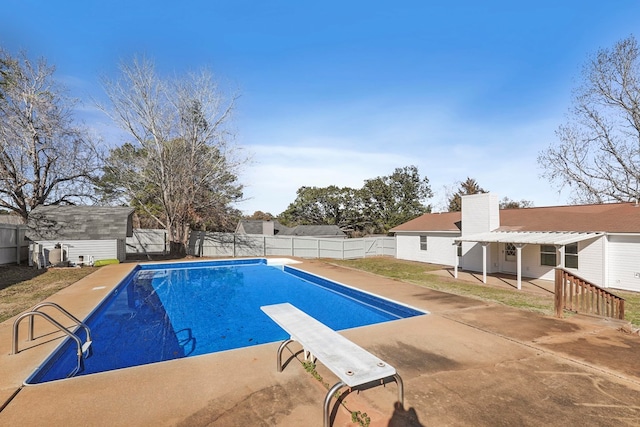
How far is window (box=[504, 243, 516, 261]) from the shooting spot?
49.6ft

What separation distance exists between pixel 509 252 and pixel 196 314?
14566 millimetres

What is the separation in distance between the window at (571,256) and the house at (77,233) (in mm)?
22129

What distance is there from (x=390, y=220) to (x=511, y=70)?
25.0m

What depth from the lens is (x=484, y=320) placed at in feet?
23.1

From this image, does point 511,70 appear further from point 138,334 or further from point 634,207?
point 138,334

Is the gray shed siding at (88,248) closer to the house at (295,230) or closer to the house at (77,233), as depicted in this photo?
the house at (77,233)

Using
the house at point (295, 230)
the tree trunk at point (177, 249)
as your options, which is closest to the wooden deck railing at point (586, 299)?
the tree trunk at point (177, 249)

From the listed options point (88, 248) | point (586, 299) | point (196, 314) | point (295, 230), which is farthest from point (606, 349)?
point (295, 230)

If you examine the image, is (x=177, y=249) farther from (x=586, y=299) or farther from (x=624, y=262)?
(x=624, y=262)

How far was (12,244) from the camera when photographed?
612 inches

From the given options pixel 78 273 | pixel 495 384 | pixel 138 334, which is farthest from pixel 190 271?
pixel 495 384

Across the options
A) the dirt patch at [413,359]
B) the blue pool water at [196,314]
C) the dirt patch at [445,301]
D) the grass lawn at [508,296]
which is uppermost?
the dirt patch at [413,359]

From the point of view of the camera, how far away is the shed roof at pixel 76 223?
1620cm

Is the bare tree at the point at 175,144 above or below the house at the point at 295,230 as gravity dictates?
above
